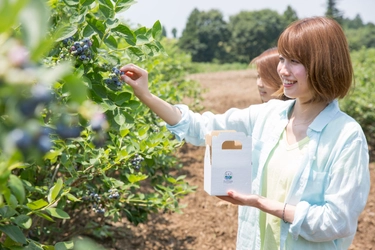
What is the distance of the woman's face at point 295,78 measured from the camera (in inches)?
65.2

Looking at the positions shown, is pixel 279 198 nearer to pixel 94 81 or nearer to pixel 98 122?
pixel 94 81

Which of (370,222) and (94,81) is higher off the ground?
(94,81)

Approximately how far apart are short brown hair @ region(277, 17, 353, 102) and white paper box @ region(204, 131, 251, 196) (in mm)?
316

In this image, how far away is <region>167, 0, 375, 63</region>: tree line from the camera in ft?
196

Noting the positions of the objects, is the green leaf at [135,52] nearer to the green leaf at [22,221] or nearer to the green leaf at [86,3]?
the green leaf at [86,3]

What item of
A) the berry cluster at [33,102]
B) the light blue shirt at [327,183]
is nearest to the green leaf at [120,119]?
the light blue shirt at [327,183]

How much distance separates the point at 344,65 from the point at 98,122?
137 cm

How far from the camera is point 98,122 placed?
472 mm

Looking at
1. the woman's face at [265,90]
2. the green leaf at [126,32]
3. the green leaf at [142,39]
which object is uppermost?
the green leaf at [126,32]

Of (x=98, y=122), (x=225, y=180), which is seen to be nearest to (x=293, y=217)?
(x=225, y=180)

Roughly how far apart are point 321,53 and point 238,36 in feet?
199

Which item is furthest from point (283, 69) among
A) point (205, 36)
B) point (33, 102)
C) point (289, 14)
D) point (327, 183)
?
point (289, 14)

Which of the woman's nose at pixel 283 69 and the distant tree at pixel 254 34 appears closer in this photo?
the woman's nose at pixel 283 69

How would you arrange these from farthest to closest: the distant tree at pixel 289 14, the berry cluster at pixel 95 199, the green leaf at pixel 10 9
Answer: the distant tree at pixel 289 14
the berry cluster at pixel 95 199
the green leaf at pixel 10 9
